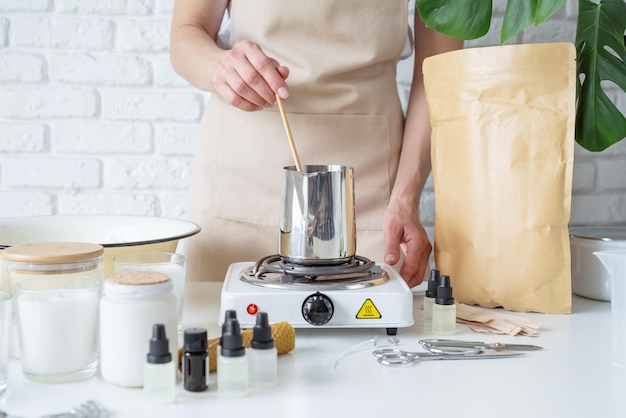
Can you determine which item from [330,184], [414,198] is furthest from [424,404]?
[414,198]

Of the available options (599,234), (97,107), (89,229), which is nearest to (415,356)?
(599,234)

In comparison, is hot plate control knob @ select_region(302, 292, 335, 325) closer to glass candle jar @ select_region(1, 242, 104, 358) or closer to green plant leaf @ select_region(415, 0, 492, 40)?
glass candle jar @ select_region(1, 242, 104, 358)

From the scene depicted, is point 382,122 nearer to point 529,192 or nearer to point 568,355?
point 529,192

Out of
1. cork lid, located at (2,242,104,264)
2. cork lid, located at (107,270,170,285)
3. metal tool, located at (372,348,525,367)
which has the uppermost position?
cork lid, located at (2,242,104,264)

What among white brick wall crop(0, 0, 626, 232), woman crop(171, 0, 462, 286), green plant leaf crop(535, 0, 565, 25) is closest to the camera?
green plant leaf crop(535, 0, 565, 25)

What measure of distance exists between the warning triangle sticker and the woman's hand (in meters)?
0.27

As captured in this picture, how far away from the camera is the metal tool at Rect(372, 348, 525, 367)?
2.88 feet

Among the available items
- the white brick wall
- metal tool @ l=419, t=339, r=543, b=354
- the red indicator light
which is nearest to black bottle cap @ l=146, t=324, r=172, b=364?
the red indicator light

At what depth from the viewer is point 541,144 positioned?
3.62 ft

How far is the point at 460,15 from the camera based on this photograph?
44.2 inches

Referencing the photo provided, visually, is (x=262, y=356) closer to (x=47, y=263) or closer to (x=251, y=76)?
(x=47, y=263)

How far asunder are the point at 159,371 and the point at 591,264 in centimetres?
78

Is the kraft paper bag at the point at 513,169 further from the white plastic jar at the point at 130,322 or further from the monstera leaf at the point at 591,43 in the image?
the white plastic jar at the point at 130,322

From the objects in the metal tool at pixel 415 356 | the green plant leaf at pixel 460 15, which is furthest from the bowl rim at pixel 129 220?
the green plant leaf at pixel 460 15
